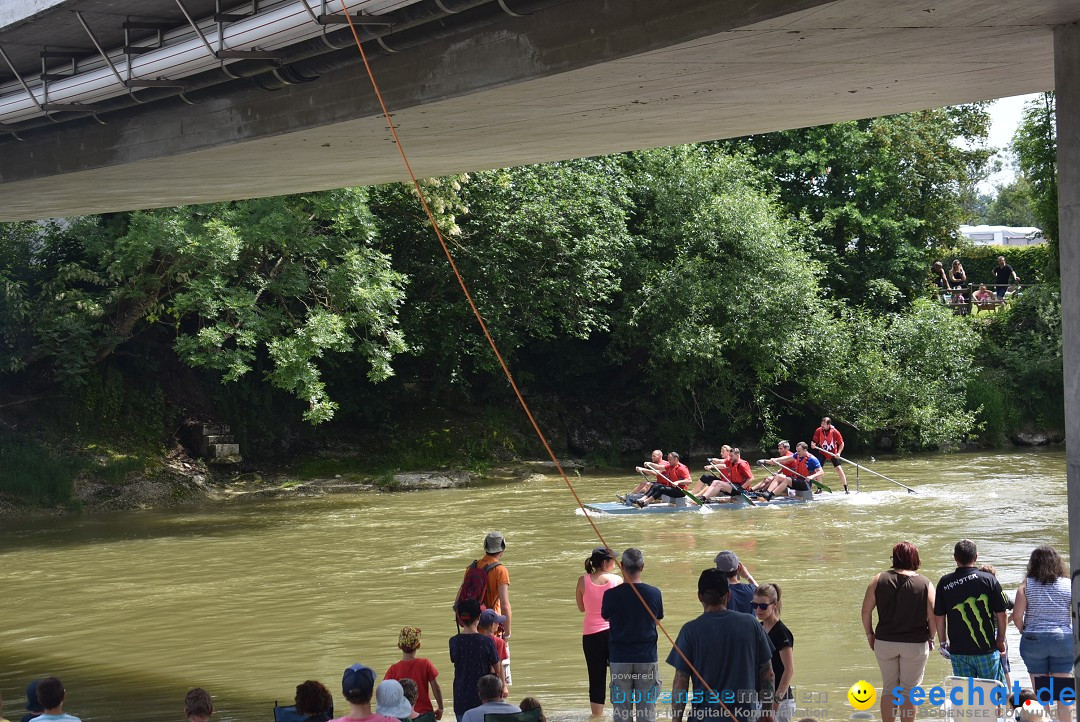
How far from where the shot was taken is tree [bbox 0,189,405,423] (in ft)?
74.1

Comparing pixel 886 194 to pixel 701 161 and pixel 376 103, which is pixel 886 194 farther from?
pixel 376 103

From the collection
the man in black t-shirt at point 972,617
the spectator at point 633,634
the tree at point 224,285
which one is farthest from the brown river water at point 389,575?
the tree at point 224,285

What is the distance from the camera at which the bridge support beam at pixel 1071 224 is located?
631 cm

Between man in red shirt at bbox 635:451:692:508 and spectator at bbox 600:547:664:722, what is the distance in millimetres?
14559

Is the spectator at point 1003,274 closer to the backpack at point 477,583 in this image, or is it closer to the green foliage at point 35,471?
the green foliage at point 35,471

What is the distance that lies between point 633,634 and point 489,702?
1.34 metres

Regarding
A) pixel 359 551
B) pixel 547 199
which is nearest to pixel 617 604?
pixel 359 551

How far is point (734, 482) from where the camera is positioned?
22.9 metres

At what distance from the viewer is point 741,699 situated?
20.3 feet

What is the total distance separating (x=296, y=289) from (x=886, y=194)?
2164 cm

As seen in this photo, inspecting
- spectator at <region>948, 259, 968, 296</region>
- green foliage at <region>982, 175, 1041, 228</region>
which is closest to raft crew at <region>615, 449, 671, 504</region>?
spectator at <region>948, 259, 968, 296</region>

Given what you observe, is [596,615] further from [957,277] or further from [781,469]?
[957,277]

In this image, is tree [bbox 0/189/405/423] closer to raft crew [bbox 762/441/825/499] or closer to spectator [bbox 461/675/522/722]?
raft crew [bbox 762/441/825/499]

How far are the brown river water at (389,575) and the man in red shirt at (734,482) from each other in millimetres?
741
